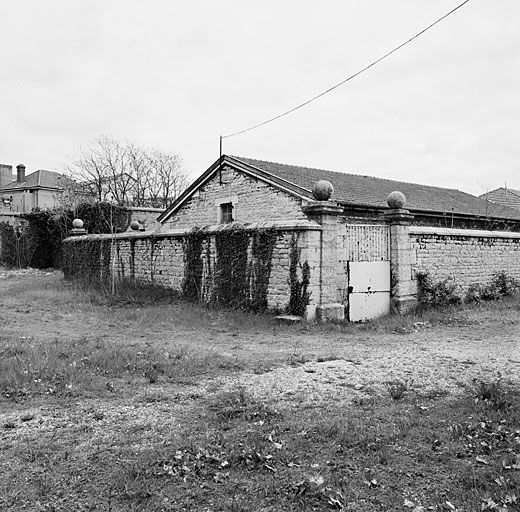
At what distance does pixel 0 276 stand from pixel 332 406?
20.8 metres

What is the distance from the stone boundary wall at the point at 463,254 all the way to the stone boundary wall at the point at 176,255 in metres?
3.19

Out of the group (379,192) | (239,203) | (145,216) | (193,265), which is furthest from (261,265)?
(145,216)

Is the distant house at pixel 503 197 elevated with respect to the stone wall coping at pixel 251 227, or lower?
elevated

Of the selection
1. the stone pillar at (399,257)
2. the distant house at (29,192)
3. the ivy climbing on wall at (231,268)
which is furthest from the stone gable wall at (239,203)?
the distant house at (29,192)

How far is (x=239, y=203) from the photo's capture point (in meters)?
17.5

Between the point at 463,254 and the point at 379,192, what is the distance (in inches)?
261

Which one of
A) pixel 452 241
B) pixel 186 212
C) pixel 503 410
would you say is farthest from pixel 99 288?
pixel 503 410

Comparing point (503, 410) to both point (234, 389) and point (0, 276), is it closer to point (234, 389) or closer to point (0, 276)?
point (234, 389)

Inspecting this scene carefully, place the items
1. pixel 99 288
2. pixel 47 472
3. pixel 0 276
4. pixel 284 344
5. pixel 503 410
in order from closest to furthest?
pixel 47 472 < pixel 503 410 < pixel 284 344 < pixel 99 288 < pixel 0 276

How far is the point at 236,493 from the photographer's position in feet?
9.99

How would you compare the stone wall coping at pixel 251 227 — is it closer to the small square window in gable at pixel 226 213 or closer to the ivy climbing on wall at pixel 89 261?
the ivy climbing on wall at pixel 89 261

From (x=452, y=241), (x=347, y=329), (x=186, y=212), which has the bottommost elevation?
(x=347, y=329)

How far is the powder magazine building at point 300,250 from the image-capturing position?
33.1ft

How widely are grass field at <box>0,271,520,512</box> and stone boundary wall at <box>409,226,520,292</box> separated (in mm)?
→ 3848
